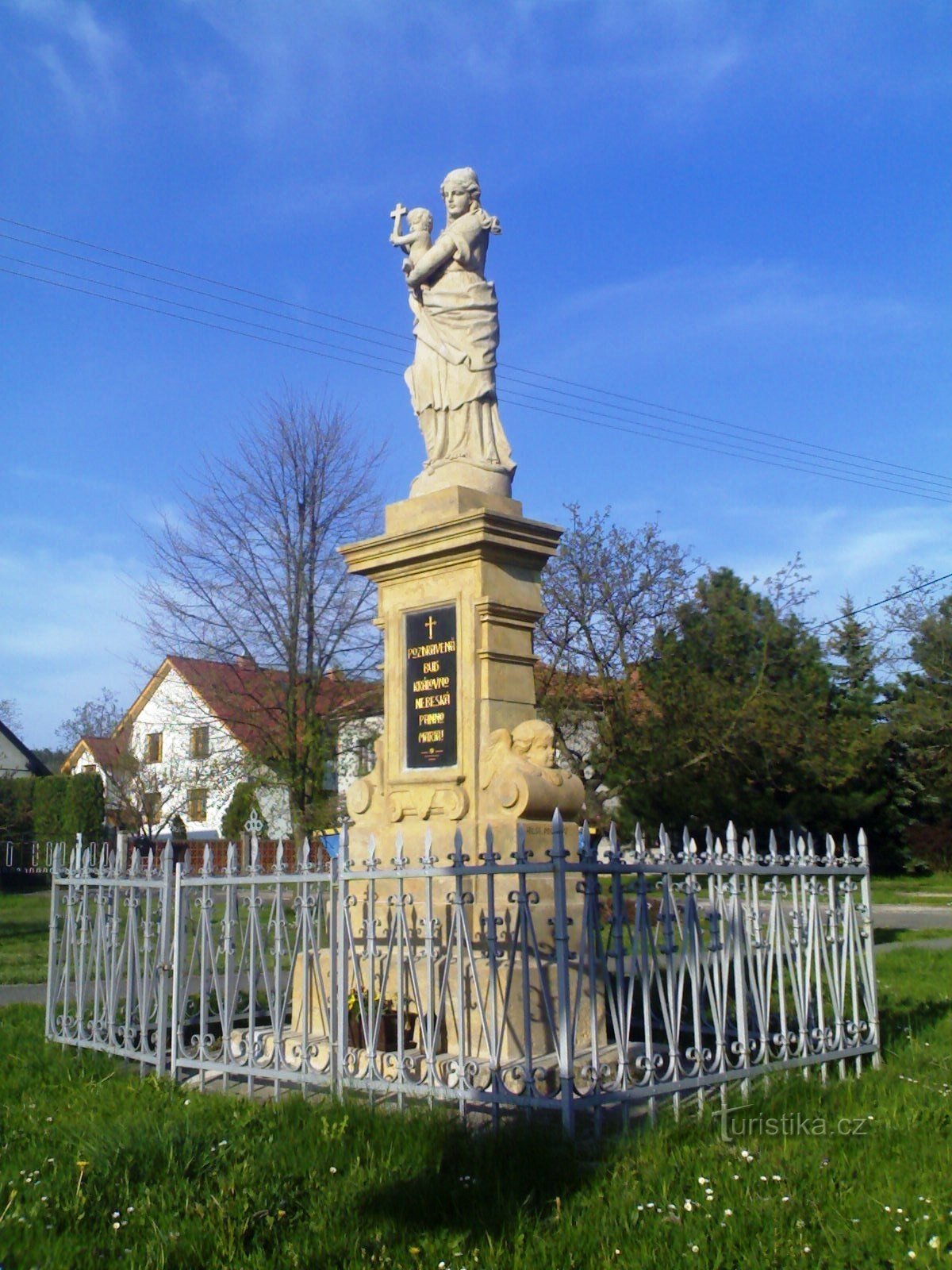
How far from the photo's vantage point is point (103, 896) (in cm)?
742

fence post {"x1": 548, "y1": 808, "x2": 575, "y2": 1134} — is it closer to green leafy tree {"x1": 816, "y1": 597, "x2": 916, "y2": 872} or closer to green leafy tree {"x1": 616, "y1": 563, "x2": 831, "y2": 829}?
green leafy tree {"x1": 616, "y1": 563, "x2": 831, "y2": 829}

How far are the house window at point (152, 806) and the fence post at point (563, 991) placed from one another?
105ft

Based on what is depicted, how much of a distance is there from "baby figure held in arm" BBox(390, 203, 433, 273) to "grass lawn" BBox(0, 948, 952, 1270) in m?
5.78

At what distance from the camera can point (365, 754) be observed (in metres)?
20.0

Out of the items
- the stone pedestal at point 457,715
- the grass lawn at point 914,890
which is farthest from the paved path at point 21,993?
the grass lawn at point 914,890

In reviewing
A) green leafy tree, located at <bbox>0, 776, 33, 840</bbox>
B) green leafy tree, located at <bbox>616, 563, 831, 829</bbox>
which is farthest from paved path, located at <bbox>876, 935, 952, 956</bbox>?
green leafy tree, located at <bbox>0, 776, 33, 840</bbox>

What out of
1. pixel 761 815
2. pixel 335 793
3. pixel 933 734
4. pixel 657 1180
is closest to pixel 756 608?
pixel 761 815

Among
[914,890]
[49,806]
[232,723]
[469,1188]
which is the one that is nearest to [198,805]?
[49,806]

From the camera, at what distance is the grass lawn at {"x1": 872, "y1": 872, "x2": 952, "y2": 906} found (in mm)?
27603

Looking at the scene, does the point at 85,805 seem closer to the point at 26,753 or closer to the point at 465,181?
the point at 26,753

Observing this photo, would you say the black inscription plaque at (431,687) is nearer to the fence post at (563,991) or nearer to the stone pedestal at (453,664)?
the stone pedestal at (453,664)

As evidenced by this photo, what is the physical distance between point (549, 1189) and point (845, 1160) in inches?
46.8

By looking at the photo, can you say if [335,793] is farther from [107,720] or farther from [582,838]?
[107,720]

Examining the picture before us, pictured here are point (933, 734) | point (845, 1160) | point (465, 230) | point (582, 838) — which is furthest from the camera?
point (933, 734)
